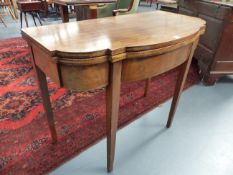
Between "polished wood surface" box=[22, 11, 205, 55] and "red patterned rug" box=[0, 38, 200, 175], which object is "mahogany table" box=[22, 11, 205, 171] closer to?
"polished wood surface" box=[22, 11, 205, 55]

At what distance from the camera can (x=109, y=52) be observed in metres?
0.67

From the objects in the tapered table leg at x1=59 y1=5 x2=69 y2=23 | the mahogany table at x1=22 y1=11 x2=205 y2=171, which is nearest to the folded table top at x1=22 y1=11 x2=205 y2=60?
the mahogany table at x1=22 y1=11 x2=205 y2=171

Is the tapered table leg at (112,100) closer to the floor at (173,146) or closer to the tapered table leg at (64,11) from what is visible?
the floor at (173,146)

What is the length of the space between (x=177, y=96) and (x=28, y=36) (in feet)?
3.18

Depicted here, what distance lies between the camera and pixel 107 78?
75 cm

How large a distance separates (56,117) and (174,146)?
925 millimetres

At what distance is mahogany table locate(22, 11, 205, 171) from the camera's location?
0.67 m

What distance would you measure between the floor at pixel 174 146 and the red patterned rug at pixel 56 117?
9 cm

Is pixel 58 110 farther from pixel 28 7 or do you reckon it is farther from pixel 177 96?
pixel 28 7

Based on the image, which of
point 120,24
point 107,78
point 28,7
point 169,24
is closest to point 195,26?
point 169,24

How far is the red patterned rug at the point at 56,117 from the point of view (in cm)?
119

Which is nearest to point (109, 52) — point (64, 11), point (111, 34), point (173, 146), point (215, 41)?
point (111, 34)

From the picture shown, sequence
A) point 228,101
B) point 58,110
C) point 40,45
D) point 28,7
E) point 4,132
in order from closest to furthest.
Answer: point 40,45, point 4,132, point 58,110, point 228,101, point 28,7

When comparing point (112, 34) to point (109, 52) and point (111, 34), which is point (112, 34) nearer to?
point (111, 34)
